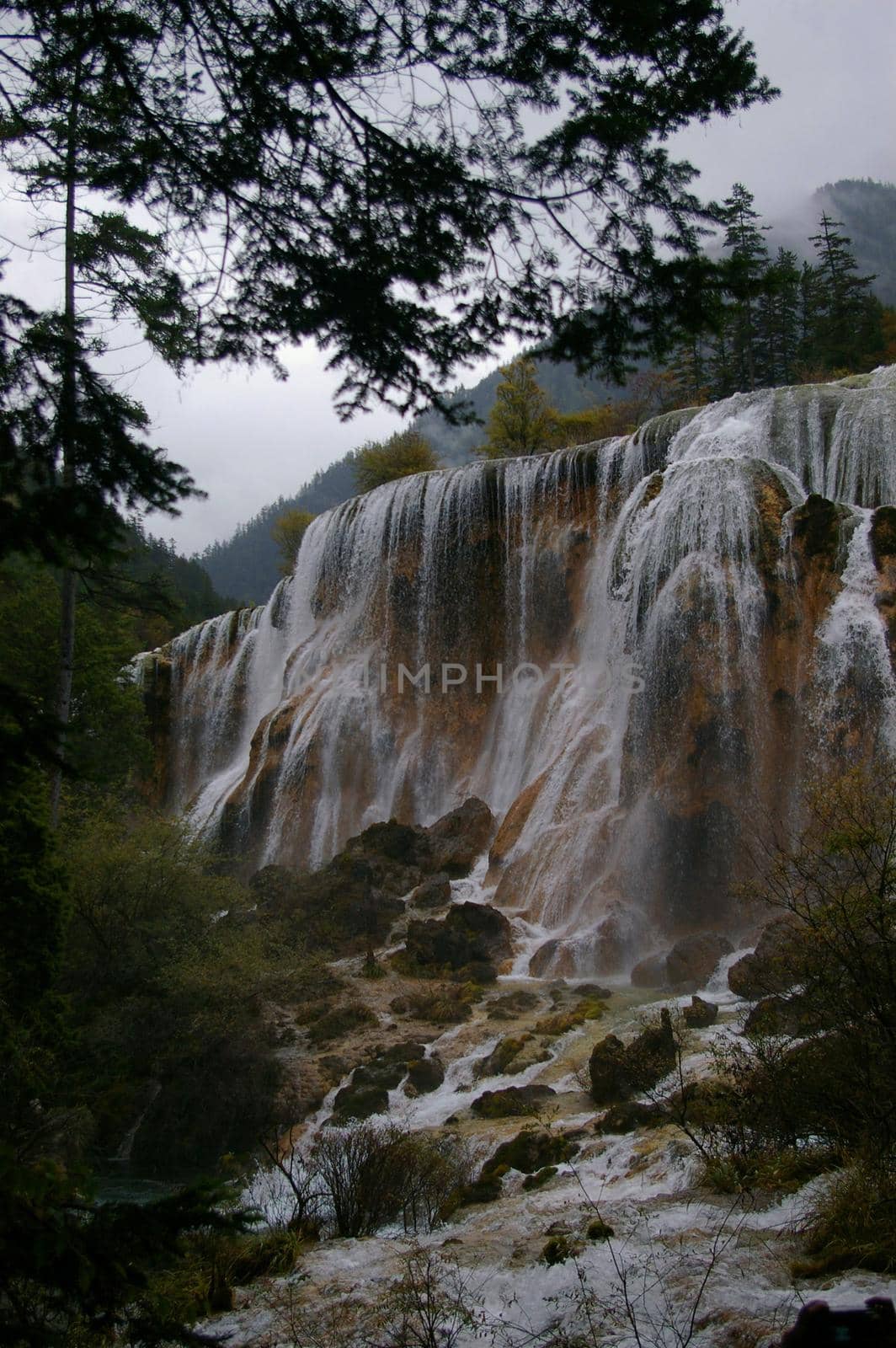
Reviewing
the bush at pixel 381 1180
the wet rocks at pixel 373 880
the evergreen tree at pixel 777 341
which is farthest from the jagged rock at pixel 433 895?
the evergreen tree at pixel 777 341

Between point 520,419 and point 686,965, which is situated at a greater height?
point 520,419

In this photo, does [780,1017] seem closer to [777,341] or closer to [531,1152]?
[531,1152]

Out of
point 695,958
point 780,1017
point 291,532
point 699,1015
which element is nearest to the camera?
point 780,1017

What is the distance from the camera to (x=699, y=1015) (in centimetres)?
1083

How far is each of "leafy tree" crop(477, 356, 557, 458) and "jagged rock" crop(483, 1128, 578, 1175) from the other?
122 ft

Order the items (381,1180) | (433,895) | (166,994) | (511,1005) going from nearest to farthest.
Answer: (381,1180) < (166,994) < (511,1005) < (433,895)

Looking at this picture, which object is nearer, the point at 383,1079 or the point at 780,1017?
the point at 780,1017

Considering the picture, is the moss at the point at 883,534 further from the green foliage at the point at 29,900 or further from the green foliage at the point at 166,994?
the green foliage at the point at 29,900

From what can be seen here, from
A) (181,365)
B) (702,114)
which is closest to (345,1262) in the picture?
(181,365)

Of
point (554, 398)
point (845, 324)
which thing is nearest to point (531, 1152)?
point (845, 324)

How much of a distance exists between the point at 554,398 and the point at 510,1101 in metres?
119

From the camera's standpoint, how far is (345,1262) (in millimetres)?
5191

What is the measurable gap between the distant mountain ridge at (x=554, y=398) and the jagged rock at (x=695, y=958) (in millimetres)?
110710

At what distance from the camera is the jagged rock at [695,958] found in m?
13.3
